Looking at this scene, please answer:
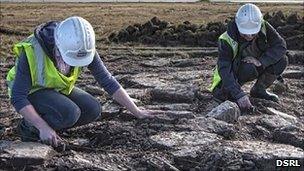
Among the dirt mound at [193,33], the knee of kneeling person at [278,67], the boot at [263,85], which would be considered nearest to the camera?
the knee of kneeling person at [278,67]

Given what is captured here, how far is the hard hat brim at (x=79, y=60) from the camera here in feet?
12.4

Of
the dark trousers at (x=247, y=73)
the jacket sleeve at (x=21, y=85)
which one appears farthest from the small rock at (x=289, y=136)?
the jacket sleeve at (x=21, y=85)

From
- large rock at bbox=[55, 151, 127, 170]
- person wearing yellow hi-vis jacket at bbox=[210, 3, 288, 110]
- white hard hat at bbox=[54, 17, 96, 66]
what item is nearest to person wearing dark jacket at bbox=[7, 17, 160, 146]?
white hard hat at bbox=[54, 17, 96, 66]

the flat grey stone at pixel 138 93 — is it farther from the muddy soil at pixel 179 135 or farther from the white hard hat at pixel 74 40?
the white hard hat at pixel 74 40

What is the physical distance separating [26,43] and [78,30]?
1.19 ft

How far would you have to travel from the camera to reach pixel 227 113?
4.70 meters

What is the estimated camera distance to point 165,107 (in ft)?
17.2

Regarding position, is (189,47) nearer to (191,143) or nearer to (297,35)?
(297,35)

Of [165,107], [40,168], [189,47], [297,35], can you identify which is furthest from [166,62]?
[40,168]

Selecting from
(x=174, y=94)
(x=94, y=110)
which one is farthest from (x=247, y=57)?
(x=94, y=110)

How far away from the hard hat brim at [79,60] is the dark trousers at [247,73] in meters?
1.70

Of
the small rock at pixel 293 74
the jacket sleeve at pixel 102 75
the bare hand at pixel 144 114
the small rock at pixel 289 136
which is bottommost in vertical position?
the small rock at pixel 293 74

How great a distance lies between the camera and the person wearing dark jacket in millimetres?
3756

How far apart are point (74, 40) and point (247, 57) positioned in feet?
6.63
